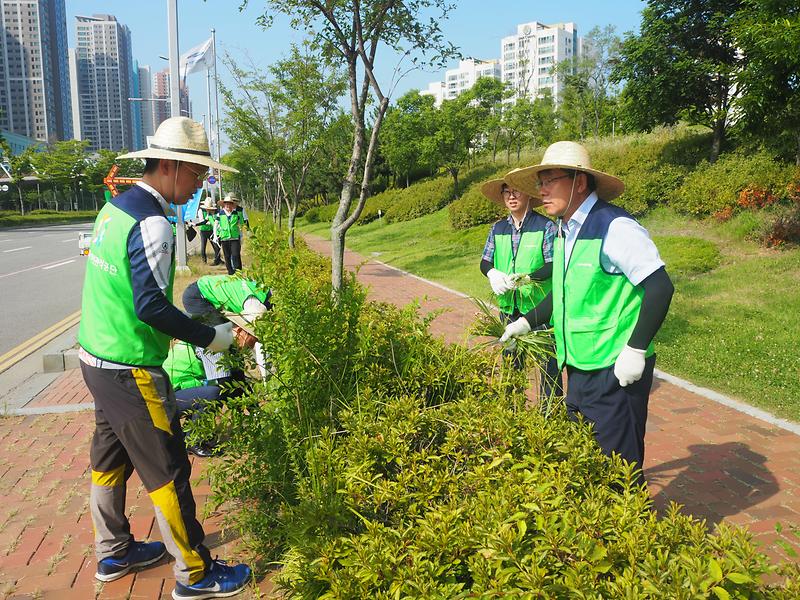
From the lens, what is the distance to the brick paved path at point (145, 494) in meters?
3.06

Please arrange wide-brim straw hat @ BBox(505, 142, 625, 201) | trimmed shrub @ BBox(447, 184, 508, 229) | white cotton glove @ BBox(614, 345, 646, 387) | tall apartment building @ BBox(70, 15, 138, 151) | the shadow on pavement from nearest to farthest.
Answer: white cotton glove @ BBox(614, 345, 646, 387) < wide-brim straw hat @ BBox(505, 142, 625, 201) < the shadow on pavement < trimmed shrub @ BBox(447, 184, 508, 229) < tall apartment building @ BBox(70, 15, 138, 151)

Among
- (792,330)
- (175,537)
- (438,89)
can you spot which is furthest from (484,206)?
(438,89)

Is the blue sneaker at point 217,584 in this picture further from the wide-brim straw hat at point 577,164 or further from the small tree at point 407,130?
the small tree at point 407,130

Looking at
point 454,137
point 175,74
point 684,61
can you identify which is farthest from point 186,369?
point 454,137

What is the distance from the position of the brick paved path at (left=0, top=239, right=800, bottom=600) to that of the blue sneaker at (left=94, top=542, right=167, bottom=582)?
0.04 meters

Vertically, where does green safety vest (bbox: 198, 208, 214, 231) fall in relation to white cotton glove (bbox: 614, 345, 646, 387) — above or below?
above

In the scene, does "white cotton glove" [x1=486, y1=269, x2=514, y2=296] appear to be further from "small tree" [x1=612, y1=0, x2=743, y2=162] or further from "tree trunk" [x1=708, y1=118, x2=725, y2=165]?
"tree trunk" [x1=708, y1=118, x2=725, y2=165]

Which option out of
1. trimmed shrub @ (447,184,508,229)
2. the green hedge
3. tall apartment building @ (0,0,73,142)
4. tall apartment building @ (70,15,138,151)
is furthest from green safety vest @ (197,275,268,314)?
tall apartment building @ (70,15,138,151)

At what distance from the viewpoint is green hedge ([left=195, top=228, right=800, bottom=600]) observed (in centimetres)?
160

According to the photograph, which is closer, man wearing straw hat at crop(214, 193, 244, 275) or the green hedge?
the green hedge

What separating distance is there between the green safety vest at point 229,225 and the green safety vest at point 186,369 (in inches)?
326

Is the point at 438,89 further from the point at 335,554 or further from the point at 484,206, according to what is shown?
the point at 335,554

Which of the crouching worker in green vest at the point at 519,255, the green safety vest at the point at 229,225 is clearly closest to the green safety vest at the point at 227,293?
the crouching worker in green vest at the point at 519,255

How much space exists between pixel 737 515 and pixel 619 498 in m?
2.21
